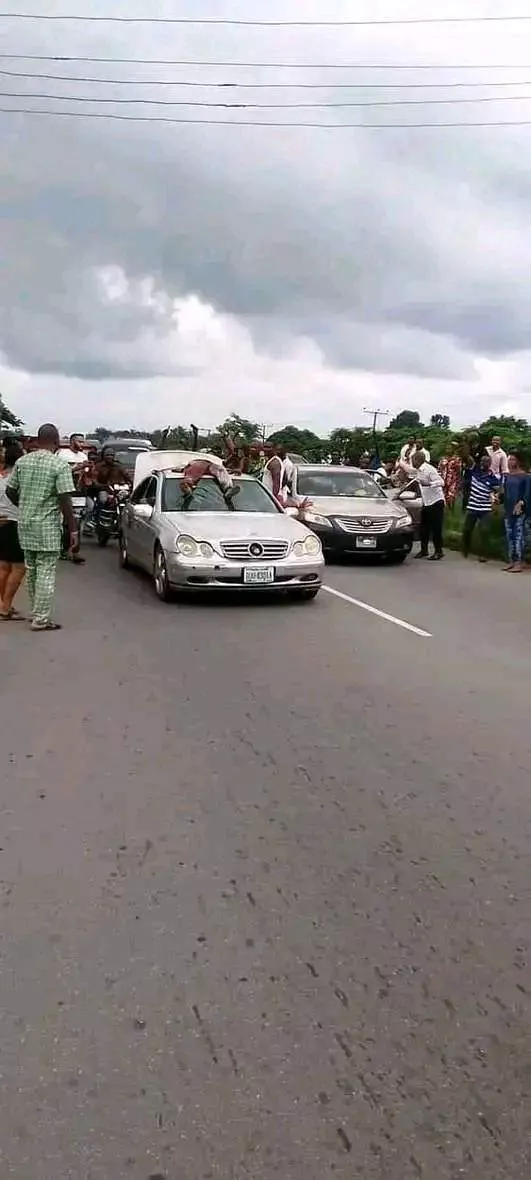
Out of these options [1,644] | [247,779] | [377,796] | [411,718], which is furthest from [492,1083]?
[1,644]

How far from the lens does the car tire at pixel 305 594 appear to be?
11727mm

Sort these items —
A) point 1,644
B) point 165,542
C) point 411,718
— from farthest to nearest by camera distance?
1. point 165,542
2. point 1,644
3. point 411,718

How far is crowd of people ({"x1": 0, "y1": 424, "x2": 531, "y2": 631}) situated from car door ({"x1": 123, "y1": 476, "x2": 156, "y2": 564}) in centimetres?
67

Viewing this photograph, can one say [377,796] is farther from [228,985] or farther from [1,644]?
[1,644]

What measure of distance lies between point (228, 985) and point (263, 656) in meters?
5.33

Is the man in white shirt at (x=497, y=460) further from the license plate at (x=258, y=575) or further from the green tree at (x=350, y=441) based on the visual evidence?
the green tree at (x=350, y=441)

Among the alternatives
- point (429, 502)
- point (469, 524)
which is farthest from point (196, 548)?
→ point (469, 524)

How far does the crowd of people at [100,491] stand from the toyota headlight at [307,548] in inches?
63.1

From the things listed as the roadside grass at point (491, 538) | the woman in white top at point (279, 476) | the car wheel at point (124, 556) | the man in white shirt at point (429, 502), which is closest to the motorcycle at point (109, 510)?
the woman in white top at point (279, 476)

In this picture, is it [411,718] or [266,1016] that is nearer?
[266,1016]

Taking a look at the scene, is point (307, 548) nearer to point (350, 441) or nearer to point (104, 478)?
point (104, 478)

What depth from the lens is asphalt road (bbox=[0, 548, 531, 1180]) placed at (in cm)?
257

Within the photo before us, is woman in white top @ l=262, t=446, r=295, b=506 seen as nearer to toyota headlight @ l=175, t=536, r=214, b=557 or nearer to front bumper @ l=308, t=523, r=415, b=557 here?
front bumper @ l=308, t=523, r=415, b=557

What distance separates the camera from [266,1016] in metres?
3.07
